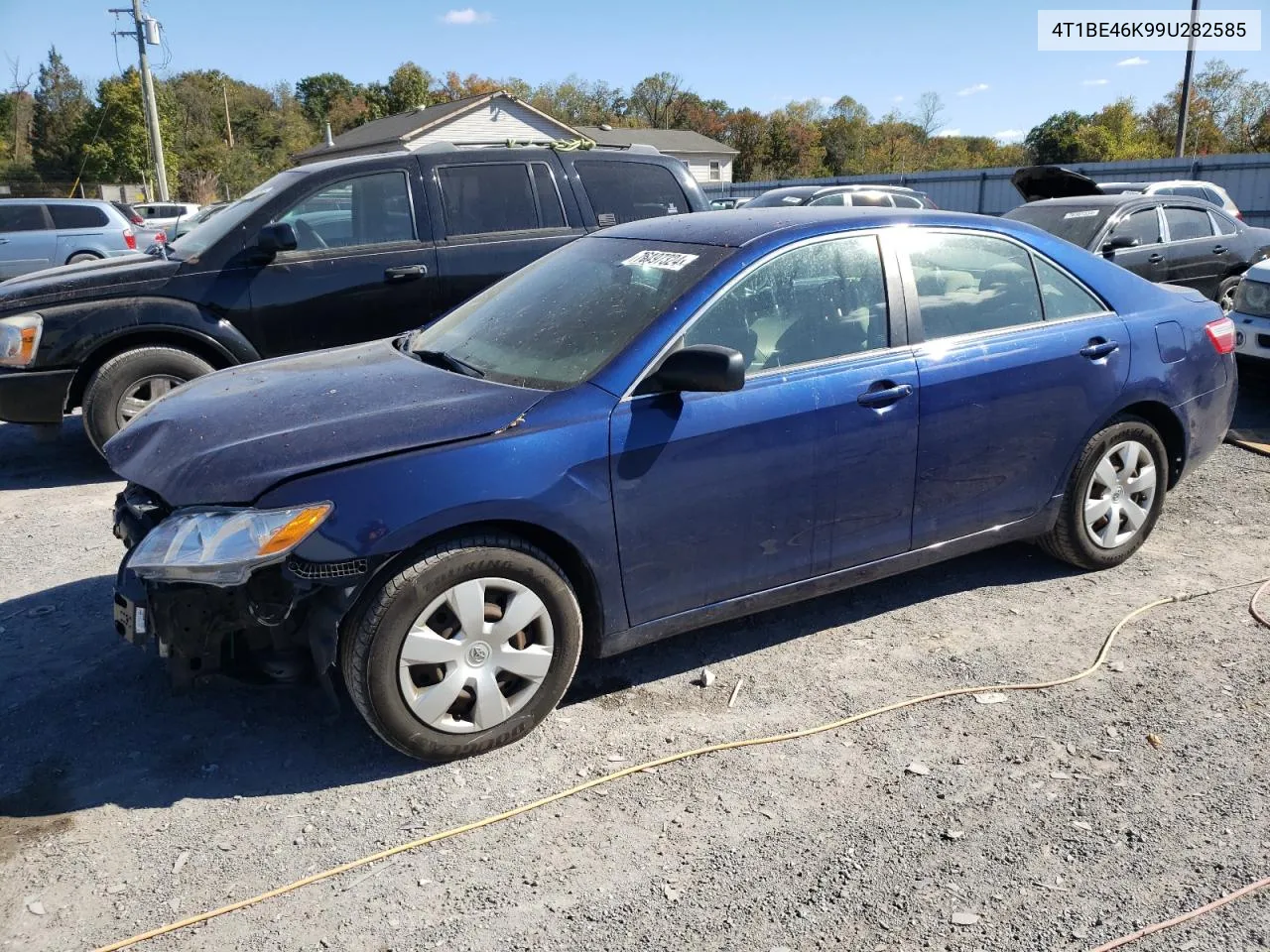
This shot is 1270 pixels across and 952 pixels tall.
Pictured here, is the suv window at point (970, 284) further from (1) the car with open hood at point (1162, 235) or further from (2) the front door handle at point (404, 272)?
(1) the car with open hood at point (1162, 235)

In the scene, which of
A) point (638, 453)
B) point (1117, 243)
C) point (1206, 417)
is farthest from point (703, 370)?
point (1117, 243)

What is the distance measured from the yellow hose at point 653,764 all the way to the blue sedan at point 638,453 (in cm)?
33

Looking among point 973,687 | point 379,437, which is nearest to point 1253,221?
point 973,687

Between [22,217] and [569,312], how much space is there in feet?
57.3

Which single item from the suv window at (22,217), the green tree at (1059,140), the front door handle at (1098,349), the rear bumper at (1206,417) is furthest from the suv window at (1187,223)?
the green tree at (1059,140)

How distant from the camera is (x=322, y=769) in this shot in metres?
3.30

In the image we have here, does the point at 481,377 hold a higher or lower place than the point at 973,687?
higher

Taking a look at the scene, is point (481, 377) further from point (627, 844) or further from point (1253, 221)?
point (1253, 221)

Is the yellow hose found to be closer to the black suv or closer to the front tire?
the front tire

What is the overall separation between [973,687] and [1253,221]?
23.6 m

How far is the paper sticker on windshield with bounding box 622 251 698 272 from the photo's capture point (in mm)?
3832

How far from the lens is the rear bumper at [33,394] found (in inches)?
245

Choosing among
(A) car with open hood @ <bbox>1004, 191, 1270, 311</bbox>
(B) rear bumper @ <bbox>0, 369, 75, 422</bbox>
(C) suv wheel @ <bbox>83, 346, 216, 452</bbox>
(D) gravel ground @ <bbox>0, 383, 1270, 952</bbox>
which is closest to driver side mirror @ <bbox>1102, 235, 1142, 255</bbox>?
(A) car with open hood @ <bbox>1004, 191, 1270, 311</bbox>

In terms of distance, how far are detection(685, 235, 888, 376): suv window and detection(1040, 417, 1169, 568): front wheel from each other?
1.31 metres
